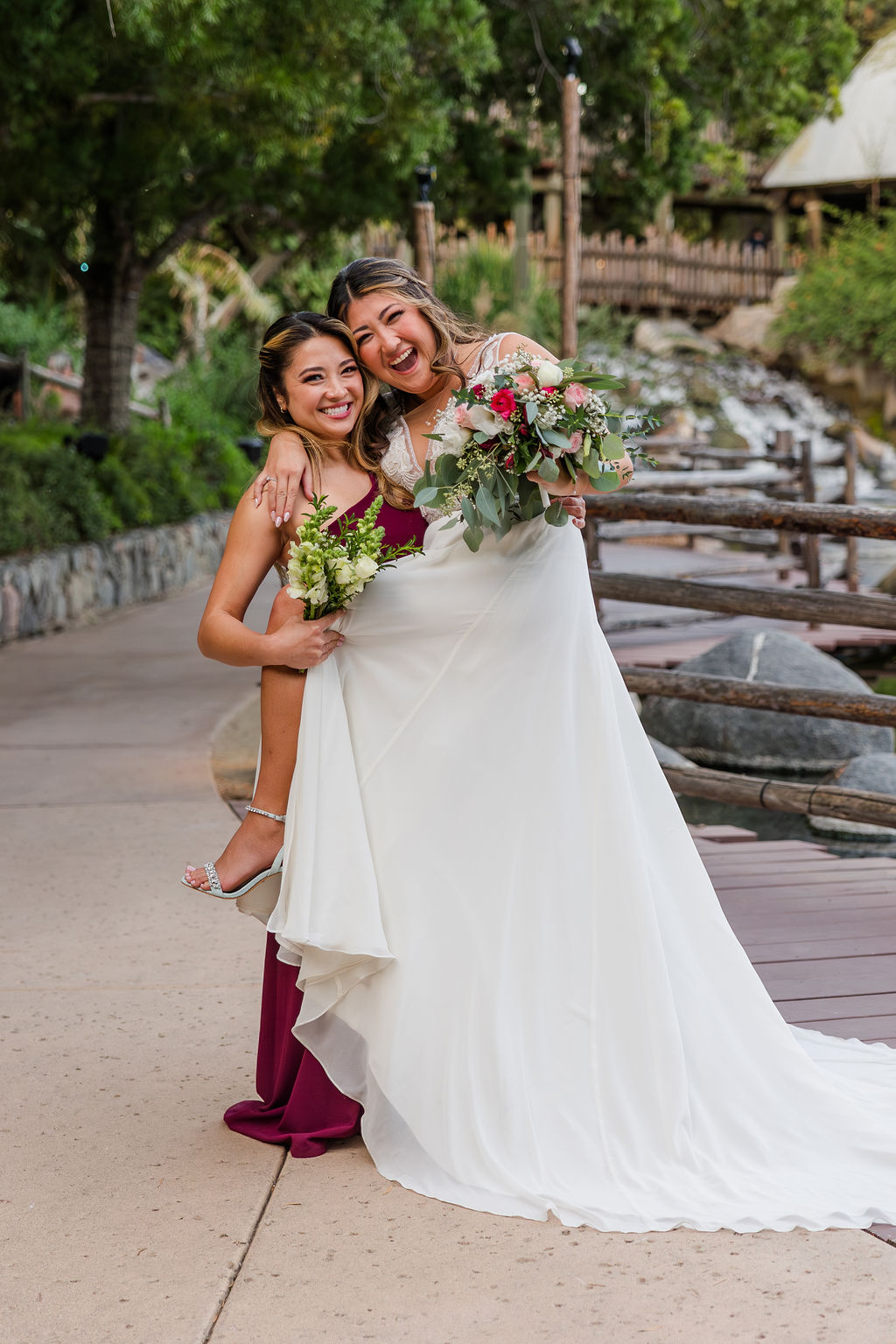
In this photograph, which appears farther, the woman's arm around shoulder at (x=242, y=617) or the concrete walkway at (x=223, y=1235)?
the woman's arm around shoulder at (x=242, y=617)

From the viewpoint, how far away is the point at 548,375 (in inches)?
109

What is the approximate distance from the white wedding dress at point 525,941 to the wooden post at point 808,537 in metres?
9.74

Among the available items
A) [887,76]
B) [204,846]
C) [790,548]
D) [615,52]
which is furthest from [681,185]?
[887,76]

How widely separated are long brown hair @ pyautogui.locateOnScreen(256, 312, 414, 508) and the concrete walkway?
146cm

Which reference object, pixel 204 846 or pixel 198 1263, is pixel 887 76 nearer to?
pixel 204 846

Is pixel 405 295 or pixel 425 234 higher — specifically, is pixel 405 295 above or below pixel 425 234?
below

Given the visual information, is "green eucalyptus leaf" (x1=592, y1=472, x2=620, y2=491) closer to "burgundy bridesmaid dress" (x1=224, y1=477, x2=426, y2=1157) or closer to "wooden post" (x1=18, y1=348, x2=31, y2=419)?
"burgundy bridesmaid dress" (x1=224, y1=477, x2=426, y2=1157)

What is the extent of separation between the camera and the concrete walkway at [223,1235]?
7.66ft

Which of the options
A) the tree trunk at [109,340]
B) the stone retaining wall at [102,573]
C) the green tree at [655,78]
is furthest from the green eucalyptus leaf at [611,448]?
the tree trunk at [109,340]

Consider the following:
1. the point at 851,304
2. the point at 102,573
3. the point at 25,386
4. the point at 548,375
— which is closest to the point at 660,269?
the point at 851,304

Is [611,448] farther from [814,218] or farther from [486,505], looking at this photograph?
[814,218]

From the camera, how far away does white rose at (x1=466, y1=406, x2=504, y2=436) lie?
2752mm

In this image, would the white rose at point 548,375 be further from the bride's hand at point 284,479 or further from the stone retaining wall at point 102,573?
the stone retaining wall at point 102,573

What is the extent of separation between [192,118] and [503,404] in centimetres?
755
